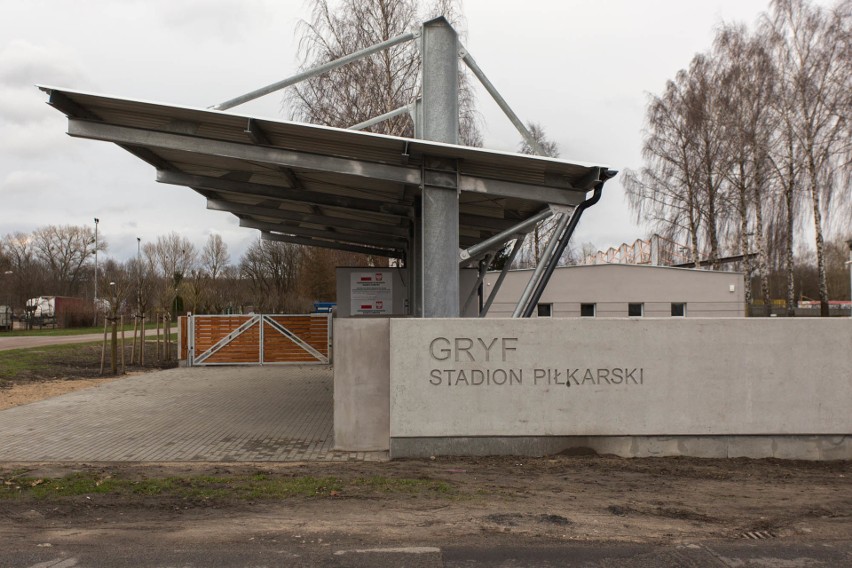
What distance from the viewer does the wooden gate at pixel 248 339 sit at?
21.8m

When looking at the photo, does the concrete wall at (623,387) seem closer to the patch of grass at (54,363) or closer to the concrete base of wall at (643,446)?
the concrete base of wall at (643,446)

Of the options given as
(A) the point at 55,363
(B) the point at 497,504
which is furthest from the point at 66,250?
(B) the point at 497,504

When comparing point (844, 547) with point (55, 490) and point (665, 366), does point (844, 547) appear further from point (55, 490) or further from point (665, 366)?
point (55, 490)

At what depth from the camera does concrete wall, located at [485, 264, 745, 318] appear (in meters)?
32.0

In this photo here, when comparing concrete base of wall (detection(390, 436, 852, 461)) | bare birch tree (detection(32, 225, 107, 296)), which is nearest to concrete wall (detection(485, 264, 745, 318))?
concrete base of wall (detection(390, 436, 852, 461))

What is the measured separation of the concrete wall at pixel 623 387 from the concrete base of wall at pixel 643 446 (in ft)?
0.04

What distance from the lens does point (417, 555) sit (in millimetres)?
4926

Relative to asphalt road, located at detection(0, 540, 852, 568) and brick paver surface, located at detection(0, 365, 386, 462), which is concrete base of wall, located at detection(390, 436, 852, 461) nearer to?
brick paver surface, located at detection(0, 365, 386, 462)

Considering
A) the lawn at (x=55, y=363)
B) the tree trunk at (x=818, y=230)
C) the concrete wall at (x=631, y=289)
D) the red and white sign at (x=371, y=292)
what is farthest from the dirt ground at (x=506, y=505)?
the tree trunk at (x=818, y=230)

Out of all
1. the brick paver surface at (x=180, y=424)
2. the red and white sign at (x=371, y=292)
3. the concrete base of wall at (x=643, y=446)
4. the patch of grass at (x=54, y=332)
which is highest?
the red and white sign at (x=371, y=292)

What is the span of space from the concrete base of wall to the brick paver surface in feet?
2.29

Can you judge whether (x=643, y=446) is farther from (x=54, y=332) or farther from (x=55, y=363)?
(x=54, y=332)

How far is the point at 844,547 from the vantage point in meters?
5.15

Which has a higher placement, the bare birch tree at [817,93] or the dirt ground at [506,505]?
the bare birch tree at [817,93]
